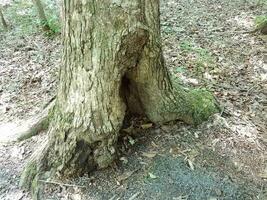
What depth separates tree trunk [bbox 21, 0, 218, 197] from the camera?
2.42 metres

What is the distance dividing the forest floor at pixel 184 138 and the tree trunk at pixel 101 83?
0.54ft

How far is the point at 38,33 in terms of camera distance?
6.27 metres

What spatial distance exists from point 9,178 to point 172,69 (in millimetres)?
2295

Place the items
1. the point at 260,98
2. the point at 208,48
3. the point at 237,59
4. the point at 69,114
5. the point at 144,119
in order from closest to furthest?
1. the point at 69,114
2. the point at 144,119
3. the point at 260,98
4. the point at 237,59
5. the point at 208,48

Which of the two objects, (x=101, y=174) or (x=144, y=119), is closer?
(x=101, y=174)

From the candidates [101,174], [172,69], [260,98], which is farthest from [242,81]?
[101,174]

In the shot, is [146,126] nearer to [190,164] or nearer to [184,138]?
[184,138]

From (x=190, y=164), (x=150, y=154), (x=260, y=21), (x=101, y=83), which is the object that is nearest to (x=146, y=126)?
(x=150, y=154)

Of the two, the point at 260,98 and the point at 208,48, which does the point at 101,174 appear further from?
the point at 208,48

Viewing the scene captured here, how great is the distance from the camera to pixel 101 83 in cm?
260

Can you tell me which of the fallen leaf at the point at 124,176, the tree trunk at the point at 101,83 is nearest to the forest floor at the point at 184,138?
the fallen leaf at the point at 124,176

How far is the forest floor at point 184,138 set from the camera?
2.76m

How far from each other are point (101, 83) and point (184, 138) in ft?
3.21

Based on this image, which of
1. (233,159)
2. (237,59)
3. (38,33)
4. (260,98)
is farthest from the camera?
(38,33)
